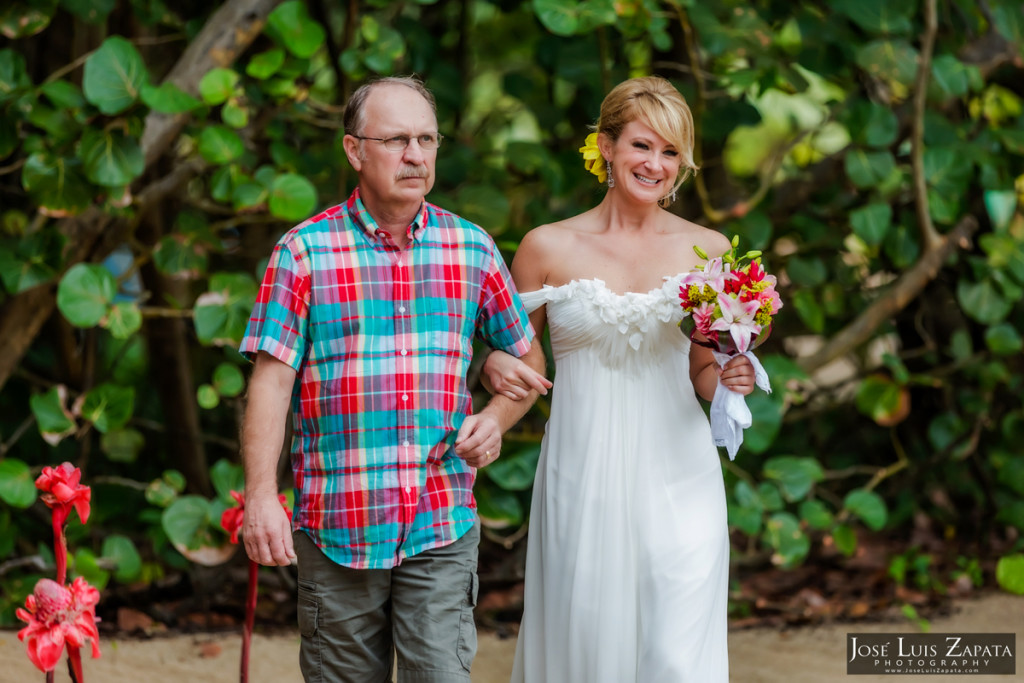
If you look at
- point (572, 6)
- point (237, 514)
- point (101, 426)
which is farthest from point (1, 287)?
point (572, 6)

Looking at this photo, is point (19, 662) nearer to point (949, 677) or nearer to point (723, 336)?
point (723, 336)

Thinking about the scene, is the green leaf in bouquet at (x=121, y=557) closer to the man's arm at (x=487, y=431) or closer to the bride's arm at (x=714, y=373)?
the man's arm at (x=487, y=431)

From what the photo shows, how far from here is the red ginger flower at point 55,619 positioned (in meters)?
2.07

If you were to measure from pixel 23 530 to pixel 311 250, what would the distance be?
253cm

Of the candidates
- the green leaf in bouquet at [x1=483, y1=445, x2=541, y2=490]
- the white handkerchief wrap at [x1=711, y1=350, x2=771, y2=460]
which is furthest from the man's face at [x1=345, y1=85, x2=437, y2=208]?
the green leaf in bouquet at [x1=483, y1=445, x2=541, y2=490]

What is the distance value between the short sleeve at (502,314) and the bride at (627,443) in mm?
198

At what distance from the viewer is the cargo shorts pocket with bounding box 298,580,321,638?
212cm

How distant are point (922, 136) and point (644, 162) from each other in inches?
80.4

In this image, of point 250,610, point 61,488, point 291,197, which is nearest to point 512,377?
point 250,610

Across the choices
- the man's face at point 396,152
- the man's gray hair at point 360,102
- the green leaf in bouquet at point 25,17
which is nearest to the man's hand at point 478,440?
the man's face at point 396,152

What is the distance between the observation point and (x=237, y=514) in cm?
250

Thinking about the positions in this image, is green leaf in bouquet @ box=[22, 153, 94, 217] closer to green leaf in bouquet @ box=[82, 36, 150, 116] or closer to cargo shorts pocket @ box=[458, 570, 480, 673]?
green leaf in bouquet @ box=[82, 36, 150, 116]

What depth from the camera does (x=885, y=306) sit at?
4.12 meters

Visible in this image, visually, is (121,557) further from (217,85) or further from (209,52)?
(209,52)
